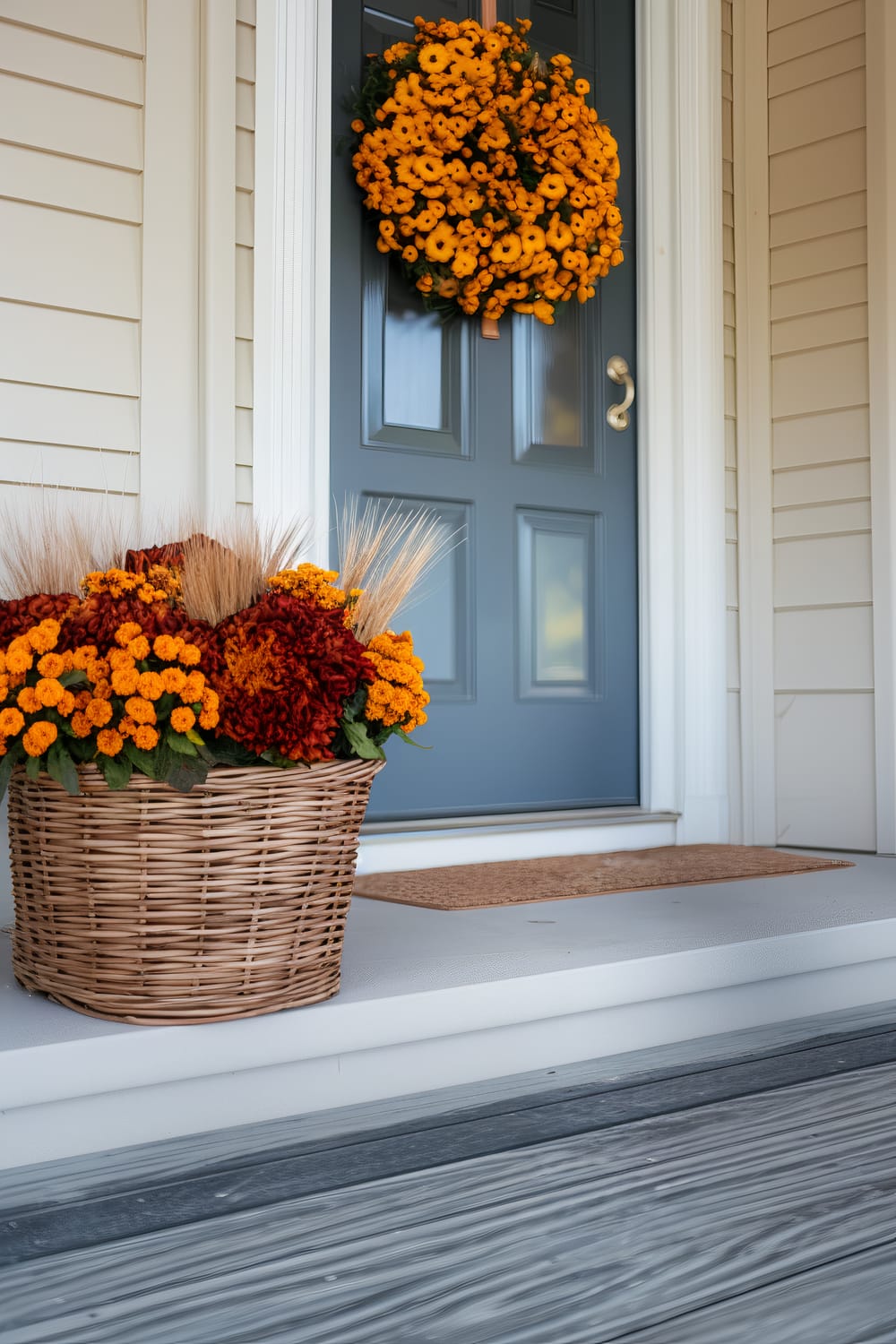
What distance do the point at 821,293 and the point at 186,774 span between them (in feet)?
7.15

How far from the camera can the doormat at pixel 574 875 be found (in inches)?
75.3

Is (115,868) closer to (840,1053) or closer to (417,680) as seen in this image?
(417,680)

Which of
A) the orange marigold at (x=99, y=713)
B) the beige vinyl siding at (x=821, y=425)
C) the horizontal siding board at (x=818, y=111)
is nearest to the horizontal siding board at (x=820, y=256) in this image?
the beige vinyl siding at (x=821, y=425)

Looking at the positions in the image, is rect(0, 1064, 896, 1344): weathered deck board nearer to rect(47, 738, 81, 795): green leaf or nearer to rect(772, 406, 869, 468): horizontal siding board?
rect(47, 738, 81, 795): green leaf

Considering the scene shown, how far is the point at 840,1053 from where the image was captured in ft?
4.98

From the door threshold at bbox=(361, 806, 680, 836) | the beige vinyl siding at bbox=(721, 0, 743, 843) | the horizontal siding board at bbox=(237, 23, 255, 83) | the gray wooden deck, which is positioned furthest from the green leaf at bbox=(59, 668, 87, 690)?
the beige vinyl siding at bbox=(721, 0, 743, 843)

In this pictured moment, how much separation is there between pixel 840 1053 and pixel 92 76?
1812 mm

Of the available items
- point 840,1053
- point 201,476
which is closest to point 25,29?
point 201,476

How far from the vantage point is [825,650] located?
271 cm

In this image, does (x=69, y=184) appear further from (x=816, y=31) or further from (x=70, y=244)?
(x=816, y=31)

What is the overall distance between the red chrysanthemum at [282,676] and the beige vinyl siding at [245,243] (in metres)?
0.85

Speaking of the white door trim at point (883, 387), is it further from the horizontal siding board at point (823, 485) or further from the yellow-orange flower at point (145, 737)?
Result: the yellow-orange flower at point (145, 737)

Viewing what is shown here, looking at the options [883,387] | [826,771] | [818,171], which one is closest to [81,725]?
[826,771]

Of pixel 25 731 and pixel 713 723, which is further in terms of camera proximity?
pixel 713 723
